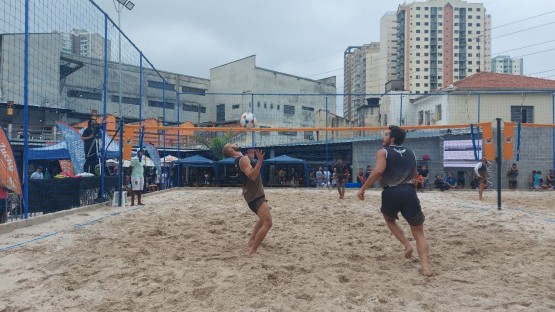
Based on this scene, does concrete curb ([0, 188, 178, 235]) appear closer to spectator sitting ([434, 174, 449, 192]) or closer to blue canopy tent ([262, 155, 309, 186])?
blue canopy tent ([262, 155, 309, 186])

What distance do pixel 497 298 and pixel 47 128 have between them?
21386 millimetres

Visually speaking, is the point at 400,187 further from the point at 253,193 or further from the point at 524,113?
the point at 524,113

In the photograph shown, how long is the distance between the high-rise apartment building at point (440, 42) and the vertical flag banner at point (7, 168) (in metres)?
68.6

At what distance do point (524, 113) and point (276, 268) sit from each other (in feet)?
77.3

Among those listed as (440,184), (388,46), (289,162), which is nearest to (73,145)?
(289,162)

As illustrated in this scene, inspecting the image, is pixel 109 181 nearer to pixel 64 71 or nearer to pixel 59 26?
pixel 59 26

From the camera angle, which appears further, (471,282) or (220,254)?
(220,254)

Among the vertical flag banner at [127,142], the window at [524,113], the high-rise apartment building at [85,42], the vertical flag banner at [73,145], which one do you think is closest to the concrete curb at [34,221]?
the vertical flag banner at [73,145]

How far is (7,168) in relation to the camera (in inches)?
241

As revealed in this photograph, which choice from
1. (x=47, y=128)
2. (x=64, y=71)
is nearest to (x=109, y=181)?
(x=64, y=71)

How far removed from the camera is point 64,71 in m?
18.9

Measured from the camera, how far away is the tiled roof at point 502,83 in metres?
24.5

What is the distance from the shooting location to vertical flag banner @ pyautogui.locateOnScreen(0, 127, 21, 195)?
238 inches

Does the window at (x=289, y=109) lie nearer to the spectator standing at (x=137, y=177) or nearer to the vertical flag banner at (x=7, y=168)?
the spectator standing at (x=137, y=177)
